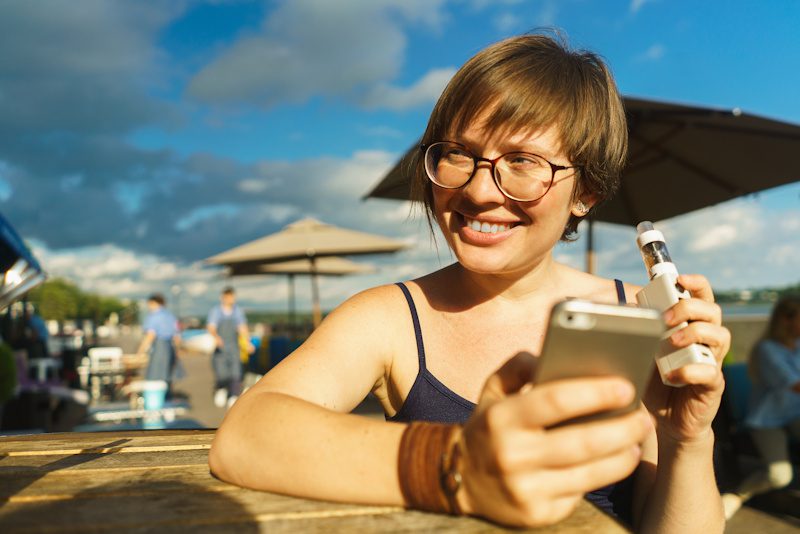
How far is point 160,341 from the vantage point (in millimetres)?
9180

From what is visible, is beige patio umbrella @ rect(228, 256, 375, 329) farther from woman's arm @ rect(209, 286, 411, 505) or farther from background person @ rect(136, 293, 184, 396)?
woman's arm @ rect(209, 286, 411, 505)

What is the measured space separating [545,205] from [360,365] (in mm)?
558

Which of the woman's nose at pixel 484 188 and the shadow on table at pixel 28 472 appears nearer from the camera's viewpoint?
the shadow on table at pixel 28 472

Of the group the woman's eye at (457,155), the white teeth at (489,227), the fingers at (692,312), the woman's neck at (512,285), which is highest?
the woman's eye at (457,155)

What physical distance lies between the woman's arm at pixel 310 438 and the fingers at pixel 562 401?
0.28 metres

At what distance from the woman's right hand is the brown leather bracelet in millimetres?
40

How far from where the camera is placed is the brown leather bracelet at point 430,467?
2.74 ft

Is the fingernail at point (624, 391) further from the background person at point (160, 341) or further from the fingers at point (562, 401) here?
the background person at point (160, 341)

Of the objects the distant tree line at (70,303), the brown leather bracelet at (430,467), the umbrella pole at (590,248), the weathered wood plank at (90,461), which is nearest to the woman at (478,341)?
the brown leather bracelet at (430,467)

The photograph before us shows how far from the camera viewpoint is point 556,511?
0.77 m

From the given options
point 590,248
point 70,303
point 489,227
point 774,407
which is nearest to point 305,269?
point 590,248

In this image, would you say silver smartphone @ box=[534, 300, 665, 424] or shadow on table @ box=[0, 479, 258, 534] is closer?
silver smartphone @ box=[534, 300, 665, 424]

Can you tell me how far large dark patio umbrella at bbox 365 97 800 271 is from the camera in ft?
17.8

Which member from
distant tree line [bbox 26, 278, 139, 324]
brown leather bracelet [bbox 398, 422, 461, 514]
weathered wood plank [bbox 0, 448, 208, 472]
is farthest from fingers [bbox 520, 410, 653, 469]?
distant tree line [bbox 26, 278, 139, 324]
